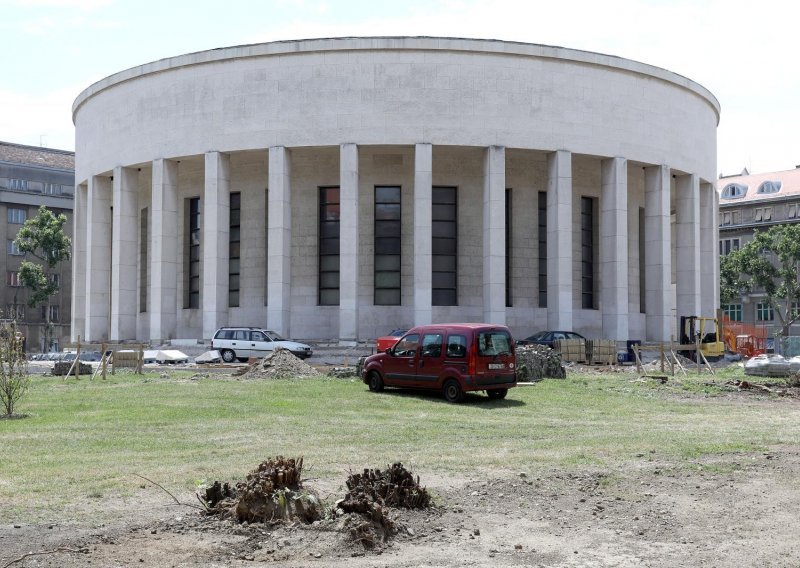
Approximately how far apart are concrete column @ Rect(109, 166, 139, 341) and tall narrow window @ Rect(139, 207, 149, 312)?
308 cm

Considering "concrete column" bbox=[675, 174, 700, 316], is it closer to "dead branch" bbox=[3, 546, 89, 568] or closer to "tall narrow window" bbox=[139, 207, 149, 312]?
"tall narrow window" bbox=[139, 207, 149, 312]

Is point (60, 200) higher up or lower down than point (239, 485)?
higher up

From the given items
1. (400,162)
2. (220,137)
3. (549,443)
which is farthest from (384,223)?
(549,443)

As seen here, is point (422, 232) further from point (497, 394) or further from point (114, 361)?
point (497, 394)

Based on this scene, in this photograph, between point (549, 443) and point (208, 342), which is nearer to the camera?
point (549, 443)

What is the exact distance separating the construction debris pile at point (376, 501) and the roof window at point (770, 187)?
91244 millimetres

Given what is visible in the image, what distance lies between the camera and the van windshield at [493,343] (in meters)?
21.7

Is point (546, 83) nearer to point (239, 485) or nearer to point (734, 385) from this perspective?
point (734, 385)

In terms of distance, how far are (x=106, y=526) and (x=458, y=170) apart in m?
34.9

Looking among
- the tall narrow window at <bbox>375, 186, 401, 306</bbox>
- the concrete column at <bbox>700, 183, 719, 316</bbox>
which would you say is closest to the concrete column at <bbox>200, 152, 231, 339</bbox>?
the tall narrow window at <bbox>375, 186, 401, 306</bbox>

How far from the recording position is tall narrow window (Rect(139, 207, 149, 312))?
4834 cm

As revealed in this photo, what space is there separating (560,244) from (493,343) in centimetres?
1955

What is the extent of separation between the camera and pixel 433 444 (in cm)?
1471

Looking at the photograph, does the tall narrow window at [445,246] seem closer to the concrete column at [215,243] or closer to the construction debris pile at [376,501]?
the concrete column at [215,243]
